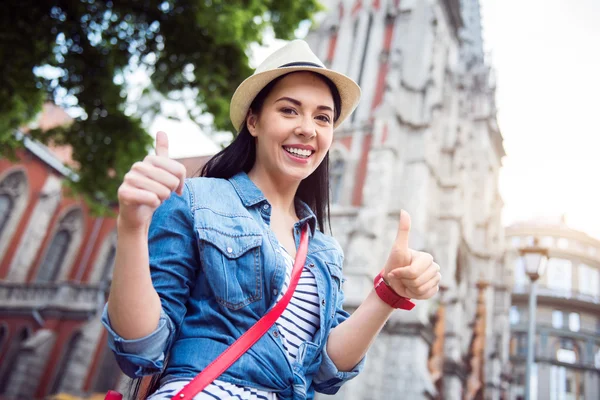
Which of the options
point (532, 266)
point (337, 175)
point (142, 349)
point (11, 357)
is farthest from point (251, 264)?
point (11, 357)

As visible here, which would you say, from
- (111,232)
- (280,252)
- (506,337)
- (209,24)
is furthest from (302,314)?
(506,337)

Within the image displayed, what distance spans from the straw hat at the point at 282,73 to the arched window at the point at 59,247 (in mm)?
21498

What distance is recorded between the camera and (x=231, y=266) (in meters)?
1.35

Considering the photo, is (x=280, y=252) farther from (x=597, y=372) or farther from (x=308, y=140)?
(x=597, y=372)

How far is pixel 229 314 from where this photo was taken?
4.36ft

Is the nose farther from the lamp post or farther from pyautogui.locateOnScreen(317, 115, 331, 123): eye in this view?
the lamp post

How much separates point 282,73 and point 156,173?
0.68 meters

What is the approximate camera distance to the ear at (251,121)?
5.69 ft

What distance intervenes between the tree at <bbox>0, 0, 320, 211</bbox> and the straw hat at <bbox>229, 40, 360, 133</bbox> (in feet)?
18.2

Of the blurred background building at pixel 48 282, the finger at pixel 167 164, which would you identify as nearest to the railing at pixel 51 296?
the blurred background building at pixel 48 282

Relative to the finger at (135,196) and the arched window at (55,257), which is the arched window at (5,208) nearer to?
the arched window at (55,257)

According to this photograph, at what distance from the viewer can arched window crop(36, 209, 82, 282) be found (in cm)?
2062

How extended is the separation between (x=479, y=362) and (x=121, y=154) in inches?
831

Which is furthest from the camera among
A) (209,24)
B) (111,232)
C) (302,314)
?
(111,232)
